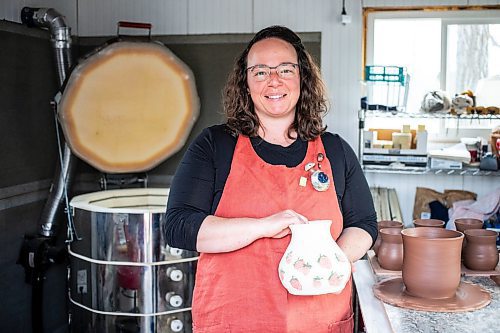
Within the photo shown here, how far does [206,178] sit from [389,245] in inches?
27.1

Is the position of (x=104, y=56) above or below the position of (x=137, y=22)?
below

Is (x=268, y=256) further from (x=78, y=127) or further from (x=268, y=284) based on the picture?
(x=78, y=127)

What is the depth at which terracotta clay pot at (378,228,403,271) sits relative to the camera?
199 cm

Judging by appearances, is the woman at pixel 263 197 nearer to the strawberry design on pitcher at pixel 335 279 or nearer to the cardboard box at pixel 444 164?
the strawberry design on pitcher at pixel 335 279

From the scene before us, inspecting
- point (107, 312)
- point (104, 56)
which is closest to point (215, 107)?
point (104, 56)

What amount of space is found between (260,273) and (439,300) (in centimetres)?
49

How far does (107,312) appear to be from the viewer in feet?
9.96

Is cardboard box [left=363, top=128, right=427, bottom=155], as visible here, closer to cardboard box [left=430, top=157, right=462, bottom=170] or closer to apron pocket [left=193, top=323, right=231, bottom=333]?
cardboard box [left=430, top=157, right=462, bottom=170]

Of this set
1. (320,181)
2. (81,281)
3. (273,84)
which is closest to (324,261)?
(320,181)

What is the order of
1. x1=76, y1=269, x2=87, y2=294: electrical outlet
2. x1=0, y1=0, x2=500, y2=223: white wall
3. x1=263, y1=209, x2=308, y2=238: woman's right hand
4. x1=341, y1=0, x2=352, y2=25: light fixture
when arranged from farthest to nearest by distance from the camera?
x1=0, y1=0, x2=500, y2=223: white wall, x1=341, y1=0, x2=352, y2=25: light fixture, x1=76, y1=269, x2=87, y2=294: electrical outlet, x1=263, y1=209, x2=308, y2=238: woman's right hand

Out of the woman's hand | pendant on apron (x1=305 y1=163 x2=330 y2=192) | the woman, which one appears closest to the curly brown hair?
the woman

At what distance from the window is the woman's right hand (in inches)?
90.5

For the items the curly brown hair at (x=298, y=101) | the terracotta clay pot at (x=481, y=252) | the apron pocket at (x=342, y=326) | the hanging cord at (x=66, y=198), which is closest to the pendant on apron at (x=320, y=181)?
the curly brown hair at (x=298, y=101)

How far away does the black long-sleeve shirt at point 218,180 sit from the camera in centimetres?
161
